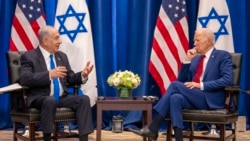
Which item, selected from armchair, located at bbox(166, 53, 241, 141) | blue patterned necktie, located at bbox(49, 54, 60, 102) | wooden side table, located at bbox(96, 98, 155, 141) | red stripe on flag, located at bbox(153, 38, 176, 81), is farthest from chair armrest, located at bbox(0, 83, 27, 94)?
red stripe on flag, located at bbox(153, 38, 176, 81)

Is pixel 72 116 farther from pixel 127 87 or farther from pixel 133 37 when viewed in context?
pixel 133 37

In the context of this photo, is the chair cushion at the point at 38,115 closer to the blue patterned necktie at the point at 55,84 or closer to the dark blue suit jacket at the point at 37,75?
the dark blue suit jacket at the point at 37,75

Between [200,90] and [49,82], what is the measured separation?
144 centimetres

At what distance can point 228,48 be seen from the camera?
19.4 feet

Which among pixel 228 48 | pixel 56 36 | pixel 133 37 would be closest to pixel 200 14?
pixel 228 48

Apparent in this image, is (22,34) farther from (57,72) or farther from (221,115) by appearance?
(221,115)

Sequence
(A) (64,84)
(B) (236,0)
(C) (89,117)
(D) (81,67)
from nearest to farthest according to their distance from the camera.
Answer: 1. (C) (89,117)
2. (A) (64,84)
3. (D) (81,67)
4. (B) (236,0)

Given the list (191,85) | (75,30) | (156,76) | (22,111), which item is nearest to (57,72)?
(22,111)

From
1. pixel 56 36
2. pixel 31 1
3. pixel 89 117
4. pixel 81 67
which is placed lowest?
pixel 89 117

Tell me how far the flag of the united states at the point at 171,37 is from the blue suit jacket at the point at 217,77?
Answer: 1282 millimetres

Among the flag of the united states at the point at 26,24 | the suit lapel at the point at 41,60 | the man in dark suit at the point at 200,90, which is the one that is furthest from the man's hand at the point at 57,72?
the flag of the united states at the point at 26,24

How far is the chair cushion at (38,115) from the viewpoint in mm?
4367

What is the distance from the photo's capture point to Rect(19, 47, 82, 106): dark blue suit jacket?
448cm

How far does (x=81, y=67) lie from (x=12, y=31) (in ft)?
3.23
